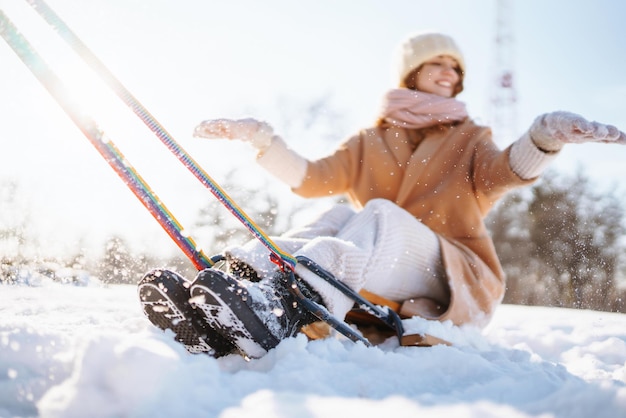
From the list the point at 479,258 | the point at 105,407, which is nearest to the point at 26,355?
the point at 105,407

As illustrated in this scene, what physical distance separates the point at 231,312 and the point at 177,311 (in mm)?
156

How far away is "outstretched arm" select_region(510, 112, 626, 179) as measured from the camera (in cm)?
163

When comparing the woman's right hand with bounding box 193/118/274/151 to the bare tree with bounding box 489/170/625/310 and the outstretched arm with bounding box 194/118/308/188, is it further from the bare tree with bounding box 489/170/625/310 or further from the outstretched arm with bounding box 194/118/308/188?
the bare tree with bounding box 489/170/625/310

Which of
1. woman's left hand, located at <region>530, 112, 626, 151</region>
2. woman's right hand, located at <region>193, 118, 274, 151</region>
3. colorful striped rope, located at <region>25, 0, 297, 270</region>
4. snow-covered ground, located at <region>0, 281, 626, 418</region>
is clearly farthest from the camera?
woman's right hand, located at <region>193, 118, 274, 151</region>

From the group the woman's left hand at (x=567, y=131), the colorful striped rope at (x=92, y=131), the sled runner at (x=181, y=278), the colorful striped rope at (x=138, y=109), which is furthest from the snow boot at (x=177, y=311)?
the woman's left hand at (x=567, y=131)

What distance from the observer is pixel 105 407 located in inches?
30.9

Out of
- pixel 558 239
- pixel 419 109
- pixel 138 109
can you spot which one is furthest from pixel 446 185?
pixel 558 239

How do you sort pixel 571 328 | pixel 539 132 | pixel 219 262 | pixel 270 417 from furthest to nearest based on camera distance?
pixel 571 328 < pixel 539 132 < pixel 219 262 < pixel 270 417

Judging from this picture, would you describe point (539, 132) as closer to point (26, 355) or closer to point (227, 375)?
point (227, 375)

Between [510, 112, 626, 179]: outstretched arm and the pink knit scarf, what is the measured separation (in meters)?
0.41

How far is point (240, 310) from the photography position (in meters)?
1.18

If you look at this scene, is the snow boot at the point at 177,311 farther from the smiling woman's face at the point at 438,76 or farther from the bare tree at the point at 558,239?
the bare tree at the point at 558,239

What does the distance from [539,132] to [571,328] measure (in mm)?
980

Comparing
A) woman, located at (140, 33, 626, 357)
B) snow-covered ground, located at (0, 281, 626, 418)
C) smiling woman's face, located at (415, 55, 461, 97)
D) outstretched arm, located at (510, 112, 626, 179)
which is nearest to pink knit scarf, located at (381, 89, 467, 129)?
woman, located at (140, 33, 626, 357)
